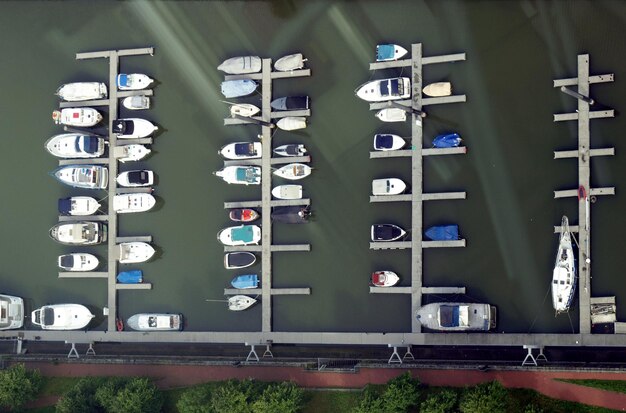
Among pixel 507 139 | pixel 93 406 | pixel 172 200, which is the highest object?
Result: pixel 507 139

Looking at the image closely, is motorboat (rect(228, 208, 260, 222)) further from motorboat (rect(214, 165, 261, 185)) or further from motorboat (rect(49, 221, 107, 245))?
motorboat (rect(49, 221, 107, 245))

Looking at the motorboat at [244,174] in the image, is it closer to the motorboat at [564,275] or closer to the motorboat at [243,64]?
the motorboat at [243,64]

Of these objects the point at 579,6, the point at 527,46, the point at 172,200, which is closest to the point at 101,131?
the point at 172,200

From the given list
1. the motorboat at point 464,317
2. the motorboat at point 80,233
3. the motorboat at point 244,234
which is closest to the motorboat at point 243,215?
the motorboat at point 244,234

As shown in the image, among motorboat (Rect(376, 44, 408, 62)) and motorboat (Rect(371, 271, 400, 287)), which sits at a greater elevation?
A: motorboat (Rect(376, 44, 408, 62))

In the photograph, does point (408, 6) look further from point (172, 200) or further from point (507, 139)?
point (172, 200)

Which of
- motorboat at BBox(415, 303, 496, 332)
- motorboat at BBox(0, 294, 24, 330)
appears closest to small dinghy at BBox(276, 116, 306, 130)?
motorboat at BBox(415, 303, 496, 332)

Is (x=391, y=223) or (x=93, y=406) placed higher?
(x=391, y=223)
